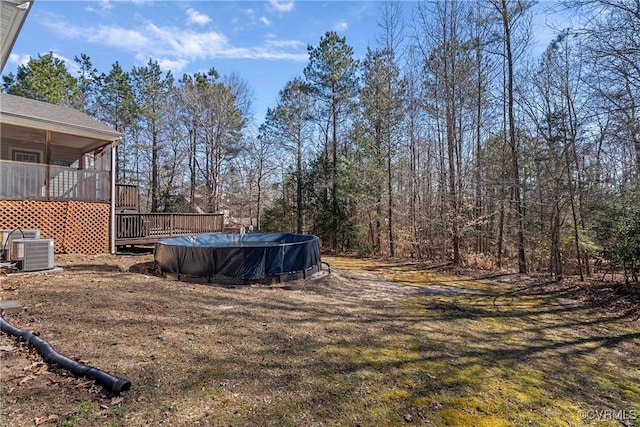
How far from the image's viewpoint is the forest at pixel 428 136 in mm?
8406

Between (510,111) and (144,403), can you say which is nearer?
(144,403)

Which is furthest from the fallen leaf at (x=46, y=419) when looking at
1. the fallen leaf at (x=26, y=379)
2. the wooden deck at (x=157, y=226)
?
the wooden deck at (x=157, y=226)

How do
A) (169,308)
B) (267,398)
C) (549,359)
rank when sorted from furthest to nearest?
(169,308), (549,359), (267,398)

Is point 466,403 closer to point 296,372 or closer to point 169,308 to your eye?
point 296,372

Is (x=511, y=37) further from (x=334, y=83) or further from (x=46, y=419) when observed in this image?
(x=46, y=419)

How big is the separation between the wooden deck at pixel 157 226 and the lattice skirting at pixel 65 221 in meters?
0.63

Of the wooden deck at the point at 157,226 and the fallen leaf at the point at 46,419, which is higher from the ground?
the wooden deck at the point at 157,226

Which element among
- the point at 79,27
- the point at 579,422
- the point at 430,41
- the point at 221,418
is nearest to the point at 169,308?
the point at 221,418

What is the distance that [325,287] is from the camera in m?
7.18

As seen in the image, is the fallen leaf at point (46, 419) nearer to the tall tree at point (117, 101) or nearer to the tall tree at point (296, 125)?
the tall tree at point (296, 125)

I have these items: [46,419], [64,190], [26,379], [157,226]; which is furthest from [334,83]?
[46,419]

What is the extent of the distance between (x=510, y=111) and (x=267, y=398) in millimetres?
9952

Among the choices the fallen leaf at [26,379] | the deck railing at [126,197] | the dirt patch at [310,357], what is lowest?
the dirt patch at [310,357]

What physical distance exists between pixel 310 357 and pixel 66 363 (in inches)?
89.3
